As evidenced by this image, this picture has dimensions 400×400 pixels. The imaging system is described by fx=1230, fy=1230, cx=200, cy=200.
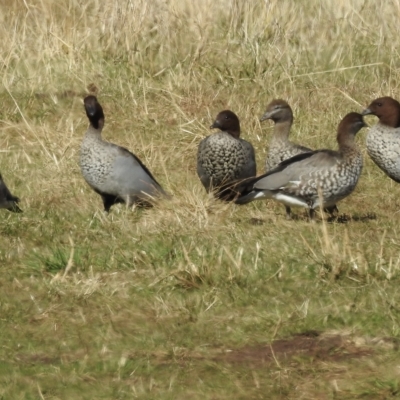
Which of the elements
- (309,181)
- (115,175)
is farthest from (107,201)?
(309,181)

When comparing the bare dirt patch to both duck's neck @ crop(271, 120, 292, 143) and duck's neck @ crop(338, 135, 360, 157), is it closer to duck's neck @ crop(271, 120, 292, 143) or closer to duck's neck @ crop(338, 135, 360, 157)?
duck's neck @ crop(338, 135, 360, 157)

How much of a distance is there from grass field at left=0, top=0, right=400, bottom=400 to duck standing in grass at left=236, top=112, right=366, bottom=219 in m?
0.18

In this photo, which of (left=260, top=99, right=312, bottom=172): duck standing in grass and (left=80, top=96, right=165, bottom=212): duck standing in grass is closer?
(left=80, top=96, right=165, bottom=212): duck standing in grass

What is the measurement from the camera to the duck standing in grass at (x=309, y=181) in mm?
8812

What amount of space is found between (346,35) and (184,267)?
6018 millimetres

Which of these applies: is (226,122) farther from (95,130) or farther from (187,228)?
(187,228)

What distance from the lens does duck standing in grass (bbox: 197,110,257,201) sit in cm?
974

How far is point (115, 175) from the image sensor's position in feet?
30.7

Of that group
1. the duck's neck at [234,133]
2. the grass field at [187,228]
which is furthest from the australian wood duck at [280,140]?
the grass field at [187,228]

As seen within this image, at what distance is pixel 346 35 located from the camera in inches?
487

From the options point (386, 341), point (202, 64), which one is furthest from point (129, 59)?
point (386, 341)

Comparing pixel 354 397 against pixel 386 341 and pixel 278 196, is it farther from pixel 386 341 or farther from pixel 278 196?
pixel 278 196

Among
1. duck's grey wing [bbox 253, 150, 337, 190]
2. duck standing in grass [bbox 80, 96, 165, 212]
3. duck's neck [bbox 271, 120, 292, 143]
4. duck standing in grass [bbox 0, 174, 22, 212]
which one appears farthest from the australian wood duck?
duck standing in grass [bbox 0, 174, 22, 212]

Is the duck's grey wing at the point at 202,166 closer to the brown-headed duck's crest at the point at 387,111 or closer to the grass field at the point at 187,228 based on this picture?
the grass field at the point at 187,228
